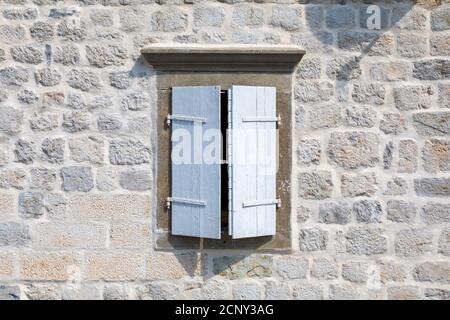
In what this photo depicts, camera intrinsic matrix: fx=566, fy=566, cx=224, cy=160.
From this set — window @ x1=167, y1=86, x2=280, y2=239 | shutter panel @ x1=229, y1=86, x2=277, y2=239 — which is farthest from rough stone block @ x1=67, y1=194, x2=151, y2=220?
shutter panel @ x1=229, y1=86, x2=277, y2=239

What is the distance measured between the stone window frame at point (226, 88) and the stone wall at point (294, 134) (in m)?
0.08

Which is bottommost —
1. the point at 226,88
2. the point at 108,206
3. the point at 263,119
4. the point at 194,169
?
the point at 108,206

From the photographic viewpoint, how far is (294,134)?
4312 mm

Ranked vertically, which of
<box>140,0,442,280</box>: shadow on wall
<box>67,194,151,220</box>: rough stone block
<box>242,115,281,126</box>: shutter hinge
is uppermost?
<box>140,0,442,280</box>: shadow on wall

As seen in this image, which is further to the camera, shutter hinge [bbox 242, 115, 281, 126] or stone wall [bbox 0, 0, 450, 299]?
stone wall [bbox 0, 0, 450, 299]

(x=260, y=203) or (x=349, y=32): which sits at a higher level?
(x=349, y=32)

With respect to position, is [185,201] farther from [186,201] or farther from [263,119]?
[263,119]

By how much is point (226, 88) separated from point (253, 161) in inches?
23.2

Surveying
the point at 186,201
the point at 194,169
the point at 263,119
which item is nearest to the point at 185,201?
the point at 186,201

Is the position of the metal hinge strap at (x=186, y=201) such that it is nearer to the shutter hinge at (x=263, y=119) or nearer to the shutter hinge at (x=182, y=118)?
the shutter hinge at (x=182, y=118)

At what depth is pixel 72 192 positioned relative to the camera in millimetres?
4320

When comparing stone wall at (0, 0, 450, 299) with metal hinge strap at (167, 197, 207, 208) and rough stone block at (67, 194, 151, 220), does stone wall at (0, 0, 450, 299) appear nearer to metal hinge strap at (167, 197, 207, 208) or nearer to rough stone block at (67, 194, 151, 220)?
rough stone block at (67, 194, 151, 220)

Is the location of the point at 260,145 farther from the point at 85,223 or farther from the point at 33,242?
the point at 33,242

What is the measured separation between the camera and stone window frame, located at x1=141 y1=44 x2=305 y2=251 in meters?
4.26
